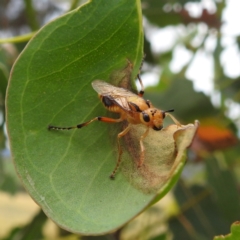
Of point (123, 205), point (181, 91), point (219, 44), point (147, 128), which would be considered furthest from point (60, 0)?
point (123, 205)

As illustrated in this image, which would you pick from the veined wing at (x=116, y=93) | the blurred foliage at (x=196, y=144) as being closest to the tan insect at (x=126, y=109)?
the veined wing at (x=116, y=93)

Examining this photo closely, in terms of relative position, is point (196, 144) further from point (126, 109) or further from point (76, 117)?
point (76, 117)

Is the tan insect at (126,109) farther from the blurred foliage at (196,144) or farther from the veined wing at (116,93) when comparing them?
the blurred foliage at (196,144)

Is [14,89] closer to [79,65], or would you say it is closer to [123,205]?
[79,65]

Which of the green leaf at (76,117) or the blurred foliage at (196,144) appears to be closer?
the green leaf at (76,117)

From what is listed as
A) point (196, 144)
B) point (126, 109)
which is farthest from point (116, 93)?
point (196, 144)
